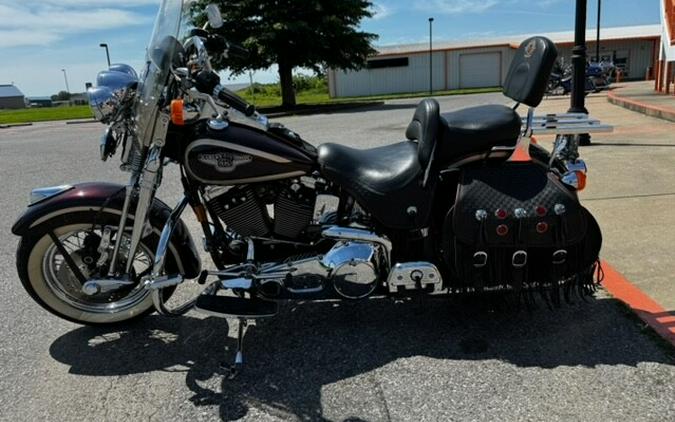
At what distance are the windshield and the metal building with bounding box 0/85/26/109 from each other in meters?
75.1

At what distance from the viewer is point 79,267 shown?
3305mm

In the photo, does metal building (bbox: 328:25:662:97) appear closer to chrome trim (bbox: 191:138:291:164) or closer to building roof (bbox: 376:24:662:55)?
building roof (bbox: 376:24:662:55)

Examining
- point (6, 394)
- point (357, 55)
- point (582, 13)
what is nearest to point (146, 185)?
point (6, 394)

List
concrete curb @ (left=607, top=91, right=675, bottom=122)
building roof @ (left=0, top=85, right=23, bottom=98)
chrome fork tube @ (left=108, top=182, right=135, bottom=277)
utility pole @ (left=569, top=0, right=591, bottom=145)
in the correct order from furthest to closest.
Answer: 1. building roof @ (left=0, top=85, right=23, bottom=98)
2. concrete curb @ (left=607, top=91, right=675, bottom=122)
3. utility pole @ (left=569, top=0, right=591, bottom=145)
4. chrome fork tube @ (left=108, top=182, right=135, bottom=277)

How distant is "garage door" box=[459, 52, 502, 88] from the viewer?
41469mm

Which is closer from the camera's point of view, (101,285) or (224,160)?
(224,160)

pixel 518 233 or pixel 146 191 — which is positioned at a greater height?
pixel 146 191

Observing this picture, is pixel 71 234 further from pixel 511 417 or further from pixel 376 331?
pixel 511 417

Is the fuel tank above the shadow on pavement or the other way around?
above

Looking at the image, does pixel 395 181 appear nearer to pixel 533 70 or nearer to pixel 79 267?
pixel 533 70

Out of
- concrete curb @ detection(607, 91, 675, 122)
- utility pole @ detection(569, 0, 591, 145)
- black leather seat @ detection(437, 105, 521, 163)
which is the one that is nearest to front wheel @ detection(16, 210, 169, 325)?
black leather seat @ detection(437, 105, 521, 163)

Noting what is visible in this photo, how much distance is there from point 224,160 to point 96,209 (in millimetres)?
869

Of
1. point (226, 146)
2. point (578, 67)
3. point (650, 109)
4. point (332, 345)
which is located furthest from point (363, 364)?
point (650, 109)

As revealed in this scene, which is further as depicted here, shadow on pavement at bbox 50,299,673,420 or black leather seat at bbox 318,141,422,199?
black leather seat at bbox 318,141,422,199
